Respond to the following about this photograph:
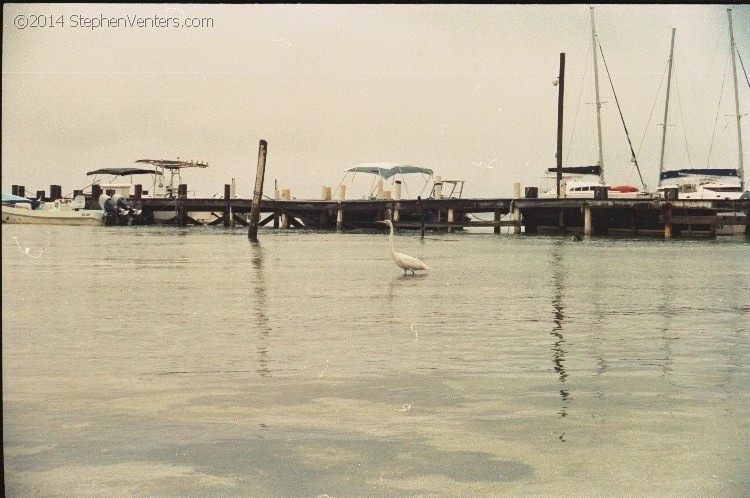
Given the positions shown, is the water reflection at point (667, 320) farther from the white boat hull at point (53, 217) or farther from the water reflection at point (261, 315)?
the white boat hull at point (53, 217)

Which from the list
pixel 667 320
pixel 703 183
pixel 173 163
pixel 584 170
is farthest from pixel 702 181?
pixel 667 320

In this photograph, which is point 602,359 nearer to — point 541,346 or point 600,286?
point 541,346

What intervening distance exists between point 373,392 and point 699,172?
50.5 metres

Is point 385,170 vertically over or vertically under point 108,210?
over

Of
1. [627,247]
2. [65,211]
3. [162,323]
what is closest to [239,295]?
[162,323]

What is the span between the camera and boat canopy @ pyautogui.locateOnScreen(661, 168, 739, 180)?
54.3 meters

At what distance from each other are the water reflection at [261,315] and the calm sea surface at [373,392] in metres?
0.07

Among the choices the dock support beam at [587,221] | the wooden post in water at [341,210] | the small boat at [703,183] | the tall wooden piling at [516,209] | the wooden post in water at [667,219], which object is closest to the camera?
the wooden post in water at [667,219]

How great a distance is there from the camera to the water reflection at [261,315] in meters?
9.62

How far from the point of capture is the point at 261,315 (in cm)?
1401

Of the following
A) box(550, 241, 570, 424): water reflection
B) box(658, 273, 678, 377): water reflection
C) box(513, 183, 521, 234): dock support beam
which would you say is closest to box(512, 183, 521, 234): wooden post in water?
box(513, 183, 521, 234): dock support beam

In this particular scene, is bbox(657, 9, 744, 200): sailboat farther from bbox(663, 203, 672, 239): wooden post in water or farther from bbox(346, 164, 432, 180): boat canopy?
bbox(346, 164, 432, 180): boat canopy

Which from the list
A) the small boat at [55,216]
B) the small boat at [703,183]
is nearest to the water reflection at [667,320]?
the small boat at [703,183]

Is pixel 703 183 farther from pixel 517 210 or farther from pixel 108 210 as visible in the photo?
pixel 108 210
